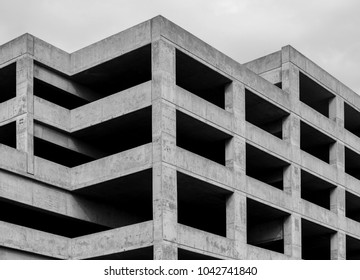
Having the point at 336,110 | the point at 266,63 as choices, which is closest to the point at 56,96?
the point at 266,63

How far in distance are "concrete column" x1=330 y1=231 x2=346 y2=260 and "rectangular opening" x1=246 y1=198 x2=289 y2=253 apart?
3.48m

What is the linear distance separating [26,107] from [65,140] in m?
2.86

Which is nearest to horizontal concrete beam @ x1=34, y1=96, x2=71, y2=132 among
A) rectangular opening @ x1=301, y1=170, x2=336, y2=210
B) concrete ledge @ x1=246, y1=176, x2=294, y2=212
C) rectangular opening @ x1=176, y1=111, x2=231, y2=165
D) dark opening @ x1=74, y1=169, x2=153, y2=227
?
dark opening @ x1=74, y1=169, x2=153, y2=227

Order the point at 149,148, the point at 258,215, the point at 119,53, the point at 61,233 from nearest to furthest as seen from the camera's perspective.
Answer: the point at 149,148
the point at 119,53
the point at 61,233
the point at 258,215

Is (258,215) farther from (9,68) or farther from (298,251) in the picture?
(9,68)

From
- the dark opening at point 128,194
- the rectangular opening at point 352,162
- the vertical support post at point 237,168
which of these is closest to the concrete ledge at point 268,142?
the vertical support post at point 237,168

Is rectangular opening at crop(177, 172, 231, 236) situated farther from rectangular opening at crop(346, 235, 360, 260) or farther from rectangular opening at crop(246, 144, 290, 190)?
rectangular opening at crop(346, 235, 360, 260)

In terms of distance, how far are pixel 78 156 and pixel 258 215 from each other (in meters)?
10.0

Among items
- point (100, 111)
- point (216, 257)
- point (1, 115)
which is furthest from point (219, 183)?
point (1, 115)

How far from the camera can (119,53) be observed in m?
39.3

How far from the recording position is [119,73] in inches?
1630

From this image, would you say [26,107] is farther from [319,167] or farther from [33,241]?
[319,167]

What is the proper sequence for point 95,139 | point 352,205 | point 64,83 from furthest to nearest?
point 352,205, point 95,139, point 64,83

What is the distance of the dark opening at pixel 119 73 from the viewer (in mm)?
39500
